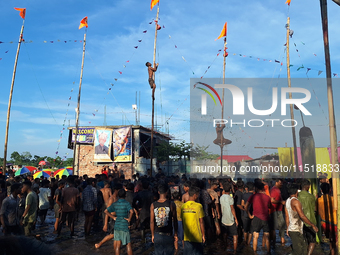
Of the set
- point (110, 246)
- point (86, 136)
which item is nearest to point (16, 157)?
point (86, 136)

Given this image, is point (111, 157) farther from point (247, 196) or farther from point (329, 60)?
point (329, 60)

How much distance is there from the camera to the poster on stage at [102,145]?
29.7m

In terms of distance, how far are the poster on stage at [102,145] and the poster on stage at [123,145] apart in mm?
709

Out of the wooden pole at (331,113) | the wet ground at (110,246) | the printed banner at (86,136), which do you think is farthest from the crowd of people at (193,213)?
the printed banner at (86,136)

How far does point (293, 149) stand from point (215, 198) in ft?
40.8

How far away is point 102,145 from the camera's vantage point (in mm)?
29922

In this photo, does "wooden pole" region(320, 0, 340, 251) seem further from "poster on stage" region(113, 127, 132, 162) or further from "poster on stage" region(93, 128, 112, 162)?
"poster on stage" region(93, 128, 112, 162)

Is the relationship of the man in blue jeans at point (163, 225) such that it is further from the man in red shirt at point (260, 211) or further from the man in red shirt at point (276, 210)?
the man in red shirt at point (276, 210)

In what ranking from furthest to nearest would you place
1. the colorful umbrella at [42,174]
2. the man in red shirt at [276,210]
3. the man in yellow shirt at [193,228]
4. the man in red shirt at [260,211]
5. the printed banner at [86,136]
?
the printed banner at [86,136], the colorful umbrella at [42,174], the man in red shirt at [276,210], the man in red shirt at [260,211], the man in yellow shirt at [193,228]

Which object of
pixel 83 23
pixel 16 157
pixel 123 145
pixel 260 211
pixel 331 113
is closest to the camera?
pixel 331 113

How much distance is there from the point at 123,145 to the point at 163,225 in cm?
2411

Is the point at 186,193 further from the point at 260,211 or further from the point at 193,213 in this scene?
the point at 260,211

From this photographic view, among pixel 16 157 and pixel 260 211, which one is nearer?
pixel 260 211

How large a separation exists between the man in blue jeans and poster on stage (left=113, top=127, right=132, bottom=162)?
23530 millimetres
